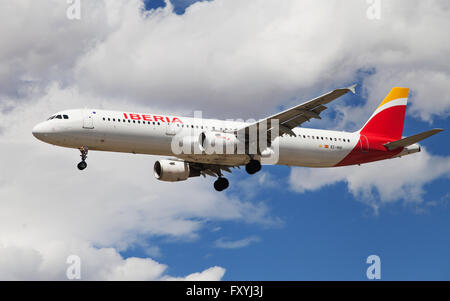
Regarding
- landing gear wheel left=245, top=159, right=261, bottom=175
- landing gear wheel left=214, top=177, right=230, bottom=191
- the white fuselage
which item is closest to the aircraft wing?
landing gear wheel left=245, top=159, right=261, bottom=175

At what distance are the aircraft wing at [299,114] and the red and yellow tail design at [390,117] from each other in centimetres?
951

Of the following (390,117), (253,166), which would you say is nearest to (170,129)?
(253,166)

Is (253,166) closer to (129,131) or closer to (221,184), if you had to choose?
(221,184)

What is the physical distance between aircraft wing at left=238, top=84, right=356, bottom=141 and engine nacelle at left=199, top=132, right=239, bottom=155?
48.1 inches

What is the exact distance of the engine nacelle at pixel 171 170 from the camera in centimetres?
4181

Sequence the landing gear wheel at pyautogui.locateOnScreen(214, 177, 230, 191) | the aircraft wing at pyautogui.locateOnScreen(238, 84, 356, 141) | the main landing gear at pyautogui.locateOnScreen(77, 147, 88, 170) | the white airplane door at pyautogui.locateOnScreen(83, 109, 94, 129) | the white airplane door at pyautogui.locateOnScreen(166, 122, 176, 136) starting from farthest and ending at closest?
1. the landing gear wheel at pyautogui.locateOnScreen(214, 177, 230, 191)
2. the white airplane door at pyautogui.locateOnScreen(166, 122, 176, 136)
3. the main landing gear at pyautogui.locateOnScreen(77, 147, 88, 170)
4. the white airplane door at pyautogui.locateOnScreen(83, 109, 94, 129)
5. the aircraft wing at pyautogui.locateOnScreen(238, 84, 356, 141)

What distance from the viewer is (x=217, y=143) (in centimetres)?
3800

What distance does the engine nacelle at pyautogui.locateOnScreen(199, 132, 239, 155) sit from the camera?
37.9m

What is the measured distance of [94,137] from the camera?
36.2 meters

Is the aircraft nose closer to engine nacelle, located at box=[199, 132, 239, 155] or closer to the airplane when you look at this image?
the airplane

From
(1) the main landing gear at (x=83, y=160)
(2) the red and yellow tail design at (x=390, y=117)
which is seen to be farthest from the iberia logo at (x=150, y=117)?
(2) the red and yellow tail design at (x=390, y=117)

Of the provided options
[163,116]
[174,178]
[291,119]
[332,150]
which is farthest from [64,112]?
[332,150]
